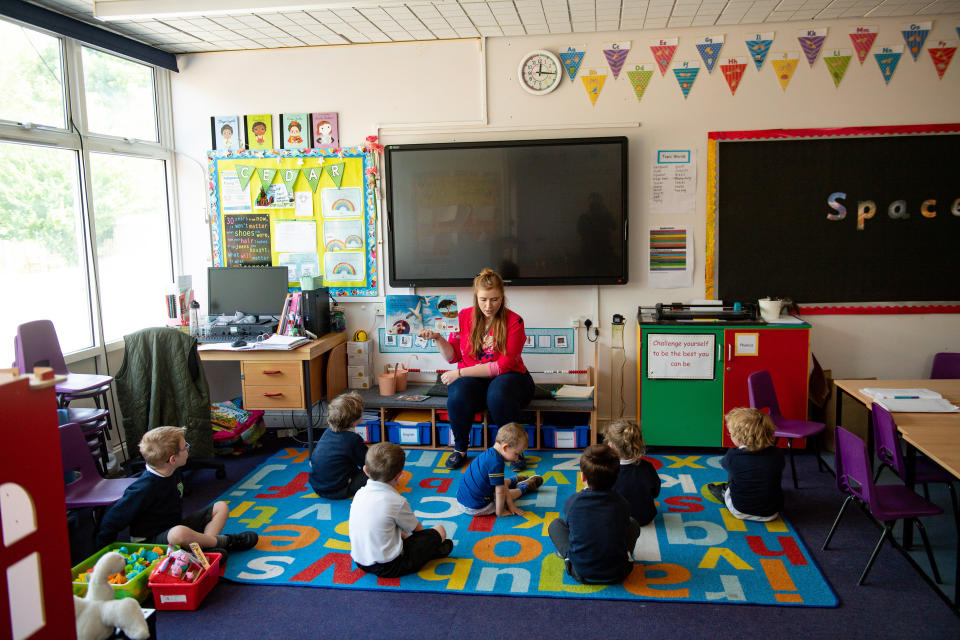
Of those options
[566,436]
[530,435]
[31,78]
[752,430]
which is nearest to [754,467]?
[752,430]

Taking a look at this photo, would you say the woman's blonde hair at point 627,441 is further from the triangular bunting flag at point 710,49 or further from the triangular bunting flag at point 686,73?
the triangular bunting flag at point 710,49

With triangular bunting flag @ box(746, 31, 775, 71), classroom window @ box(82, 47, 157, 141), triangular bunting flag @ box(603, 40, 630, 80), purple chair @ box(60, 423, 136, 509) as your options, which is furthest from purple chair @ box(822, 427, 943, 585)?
classroom window @ box(82, 47, 157, 141)

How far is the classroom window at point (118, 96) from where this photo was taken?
4371mm

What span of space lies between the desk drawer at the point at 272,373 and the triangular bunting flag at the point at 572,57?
105 inches

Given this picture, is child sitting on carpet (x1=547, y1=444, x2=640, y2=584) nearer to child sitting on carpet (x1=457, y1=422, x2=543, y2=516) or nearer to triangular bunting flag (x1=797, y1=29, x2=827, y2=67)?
child sitting on carpet (x1=457, y1=422, x2=543, y2=516)

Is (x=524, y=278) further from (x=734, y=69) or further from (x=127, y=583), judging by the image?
(x=127, y=583)

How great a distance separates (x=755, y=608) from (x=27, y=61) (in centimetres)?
461

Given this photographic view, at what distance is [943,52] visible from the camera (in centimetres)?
430

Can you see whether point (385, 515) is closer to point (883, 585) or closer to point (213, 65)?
point (883, 585)

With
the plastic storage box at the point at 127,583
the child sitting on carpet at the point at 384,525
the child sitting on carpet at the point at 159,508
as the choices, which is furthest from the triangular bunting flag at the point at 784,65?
the plastic storage box at the point at 127,583

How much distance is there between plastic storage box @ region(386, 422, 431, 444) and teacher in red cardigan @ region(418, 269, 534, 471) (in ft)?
1.06

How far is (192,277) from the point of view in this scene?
17.0ft

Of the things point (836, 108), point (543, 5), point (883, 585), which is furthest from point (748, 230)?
point (883, 585)

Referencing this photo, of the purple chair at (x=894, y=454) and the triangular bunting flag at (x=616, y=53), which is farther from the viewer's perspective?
the triangular bunting flag at (x=616, y=53)
